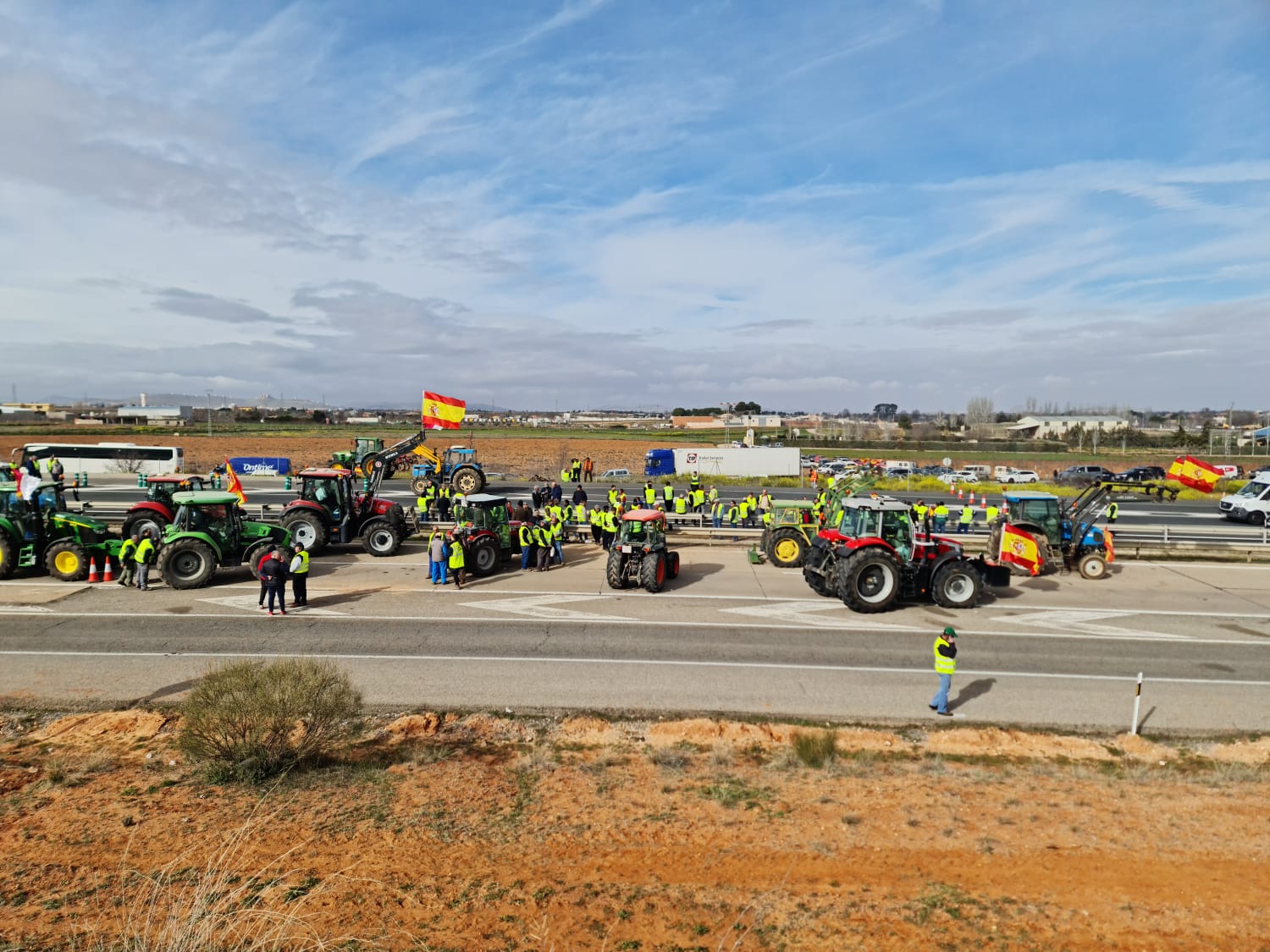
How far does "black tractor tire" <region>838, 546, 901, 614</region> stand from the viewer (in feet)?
49.8

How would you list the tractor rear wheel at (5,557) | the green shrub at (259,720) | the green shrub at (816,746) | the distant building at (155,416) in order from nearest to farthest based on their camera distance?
1. the green shrub at (259,720)
2. the green shrub at (816,746)
3. the tractor rear wheel at (5,557)
4. the distant building at (155,416)

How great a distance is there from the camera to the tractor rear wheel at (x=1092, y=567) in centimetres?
1934

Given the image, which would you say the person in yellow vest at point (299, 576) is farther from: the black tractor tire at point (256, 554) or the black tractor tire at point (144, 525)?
the black tractor tire at point (144, 525)

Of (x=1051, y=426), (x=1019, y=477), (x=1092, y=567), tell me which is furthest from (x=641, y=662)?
(x=1051, y=426)

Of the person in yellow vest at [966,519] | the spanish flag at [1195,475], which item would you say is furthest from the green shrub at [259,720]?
the person in yellow vest at [966,519]

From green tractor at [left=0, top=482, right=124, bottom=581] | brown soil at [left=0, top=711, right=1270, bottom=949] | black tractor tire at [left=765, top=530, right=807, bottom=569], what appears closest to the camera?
brown soil at [left=0, top=711, right=1270, bottom=949]

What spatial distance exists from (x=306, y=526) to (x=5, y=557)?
657 centimetres

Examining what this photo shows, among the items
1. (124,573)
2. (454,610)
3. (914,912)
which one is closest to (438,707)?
(454,610)

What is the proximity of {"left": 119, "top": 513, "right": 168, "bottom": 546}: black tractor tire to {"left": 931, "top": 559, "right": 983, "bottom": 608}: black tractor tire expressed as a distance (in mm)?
18272

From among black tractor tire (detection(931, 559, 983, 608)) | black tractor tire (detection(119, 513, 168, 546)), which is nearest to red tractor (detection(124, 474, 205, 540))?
black tractor tire (detection(119, 513, 168, 546))

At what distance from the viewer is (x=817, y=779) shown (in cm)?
862

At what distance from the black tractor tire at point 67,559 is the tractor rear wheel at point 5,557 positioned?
2.72 ft

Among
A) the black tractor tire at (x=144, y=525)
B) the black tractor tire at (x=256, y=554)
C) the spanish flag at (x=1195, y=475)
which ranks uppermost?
the spanish flag at (x=1195, y=475)

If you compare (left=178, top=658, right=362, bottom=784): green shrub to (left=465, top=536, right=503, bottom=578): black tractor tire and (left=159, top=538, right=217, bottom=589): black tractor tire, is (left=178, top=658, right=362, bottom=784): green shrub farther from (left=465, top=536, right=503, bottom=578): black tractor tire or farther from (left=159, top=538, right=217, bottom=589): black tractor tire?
(left=465, top=536, right=503, bottom=578): black tractor tire
